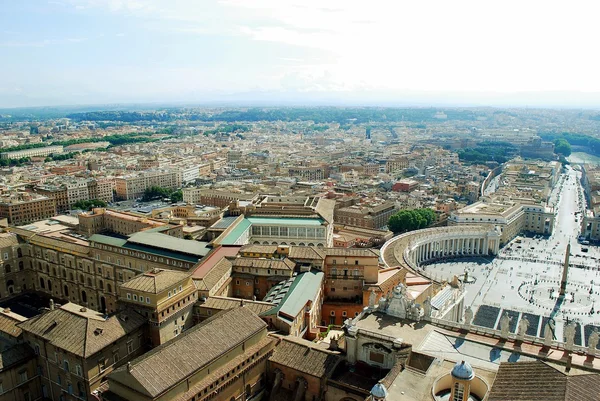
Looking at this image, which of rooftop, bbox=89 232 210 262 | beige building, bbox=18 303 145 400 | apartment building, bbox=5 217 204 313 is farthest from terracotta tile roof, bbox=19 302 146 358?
rooftop, bbox=89 232 210 262

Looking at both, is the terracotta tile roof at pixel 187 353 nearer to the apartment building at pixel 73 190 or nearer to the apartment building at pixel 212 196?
the apartment building at pixel 212 196

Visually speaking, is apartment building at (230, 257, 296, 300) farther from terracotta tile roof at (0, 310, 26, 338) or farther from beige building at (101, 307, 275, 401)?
terracotta tile roof at (0, 310, 26, 338)

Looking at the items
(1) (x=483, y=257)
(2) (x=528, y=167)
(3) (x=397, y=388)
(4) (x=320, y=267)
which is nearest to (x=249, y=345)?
(3) (x=397, y=388)

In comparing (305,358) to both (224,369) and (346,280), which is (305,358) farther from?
(346,280)

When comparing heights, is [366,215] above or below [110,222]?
below

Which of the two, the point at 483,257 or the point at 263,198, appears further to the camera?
the point at 483,257

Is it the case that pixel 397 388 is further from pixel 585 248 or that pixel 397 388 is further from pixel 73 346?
pixel 585 248

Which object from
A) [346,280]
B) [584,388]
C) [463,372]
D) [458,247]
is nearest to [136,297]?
[346,280]
